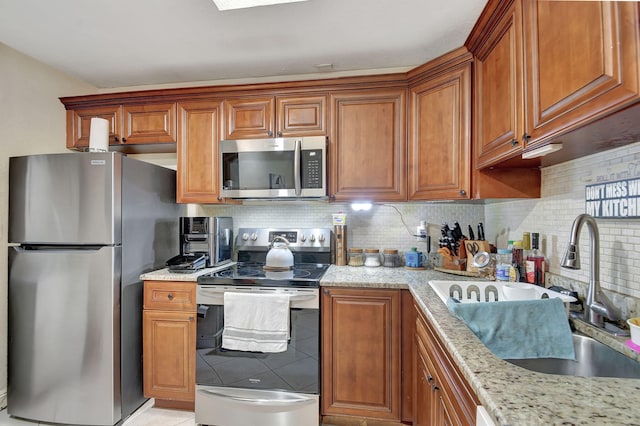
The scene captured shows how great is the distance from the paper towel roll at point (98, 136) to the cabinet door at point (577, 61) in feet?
8.41

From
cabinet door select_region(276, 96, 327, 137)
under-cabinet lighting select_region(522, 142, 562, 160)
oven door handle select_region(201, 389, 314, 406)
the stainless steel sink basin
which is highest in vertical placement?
cabinet door select_region(276, 96, 327, 137)

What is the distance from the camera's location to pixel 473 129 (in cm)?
177

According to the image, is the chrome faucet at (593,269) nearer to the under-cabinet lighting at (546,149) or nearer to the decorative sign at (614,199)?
the decorative sign at (614,199)

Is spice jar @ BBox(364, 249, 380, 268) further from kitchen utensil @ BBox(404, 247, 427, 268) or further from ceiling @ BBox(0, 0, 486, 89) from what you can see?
ceiling @ BBox(0, 0, 486, 89)

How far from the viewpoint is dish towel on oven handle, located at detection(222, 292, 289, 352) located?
5.90 ft

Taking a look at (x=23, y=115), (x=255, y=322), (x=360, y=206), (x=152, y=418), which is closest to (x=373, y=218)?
(x=360, y=206)

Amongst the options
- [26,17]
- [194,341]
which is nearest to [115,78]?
[26,17]

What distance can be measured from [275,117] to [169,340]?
5.60 ft

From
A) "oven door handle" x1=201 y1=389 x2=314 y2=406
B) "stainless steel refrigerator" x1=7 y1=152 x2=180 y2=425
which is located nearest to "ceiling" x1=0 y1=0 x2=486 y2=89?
"stainless steel refrigerator" x1=7 y1=152 x2=180 y2=425

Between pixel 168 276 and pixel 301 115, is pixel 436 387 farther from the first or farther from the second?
pixel 301 115

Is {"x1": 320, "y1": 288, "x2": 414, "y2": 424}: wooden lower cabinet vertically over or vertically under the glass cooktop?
under

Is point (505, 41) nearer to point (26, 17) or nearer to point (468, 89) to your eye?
point (468, 89)

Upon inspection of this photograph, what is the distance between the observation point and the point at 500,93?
1.43 meters

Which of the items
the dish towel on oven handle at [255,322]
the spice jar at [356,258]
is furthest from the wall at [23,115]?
the spice jar at [356,258]
